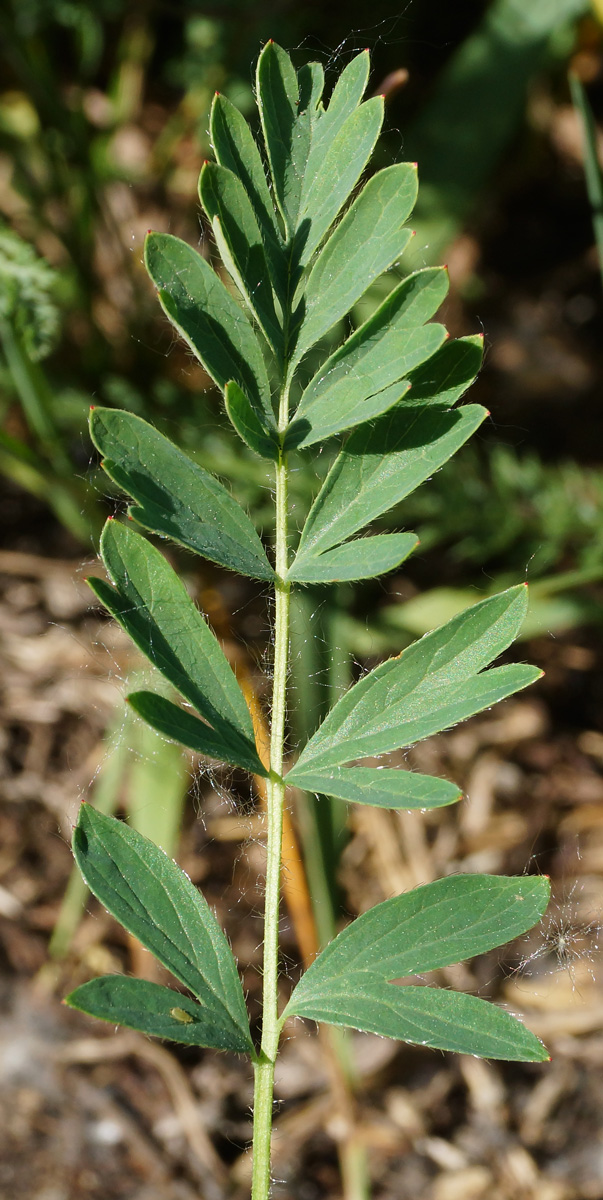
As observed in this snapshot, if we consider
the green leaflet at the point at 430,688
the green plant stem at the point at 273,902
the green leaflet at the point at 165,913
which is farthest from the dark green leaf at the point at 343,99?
the green leaflet at the point at 165,913

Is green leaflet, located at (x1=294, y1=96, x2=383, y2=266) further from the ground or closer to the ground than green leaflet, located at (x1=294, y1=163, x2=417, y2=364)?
further from the ground

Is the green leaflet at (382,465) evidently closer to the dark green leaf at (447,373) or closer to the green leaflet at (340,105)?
the dark green leaf at (447,373)

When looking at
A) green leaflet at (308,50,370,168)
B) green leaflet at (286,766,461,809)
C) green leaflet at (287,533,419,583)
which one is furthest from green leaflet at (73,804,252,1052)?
green leaflet at (308,50,370,168)

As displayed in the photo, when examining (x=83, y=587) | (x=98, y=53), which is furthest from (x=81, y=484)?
(x=98, y=53)

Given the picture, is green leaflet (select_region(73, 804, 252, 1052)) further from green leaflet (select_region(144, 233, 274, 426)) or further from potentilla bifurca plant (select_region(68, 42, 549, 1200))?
green leaflet (select_region(144, 233, 274, 426))

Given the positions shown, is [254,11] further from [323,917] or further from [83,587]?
[323,917]

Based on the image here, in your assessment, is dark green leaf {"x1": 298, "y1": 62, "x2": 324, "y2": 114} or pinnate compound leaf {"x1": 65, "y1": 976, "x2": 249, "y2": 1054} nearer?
pinnate compound leaf {"x1": 65, "y1": 976, "x2": 249, "y2": 1054}
